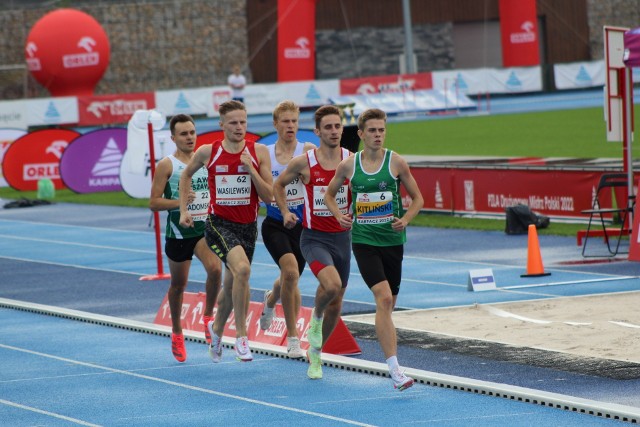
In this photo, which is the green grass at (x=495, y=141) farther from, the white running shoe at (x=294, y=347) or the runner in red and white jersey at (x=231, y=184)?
the runner in red and white jersey at (x=231, y=184)

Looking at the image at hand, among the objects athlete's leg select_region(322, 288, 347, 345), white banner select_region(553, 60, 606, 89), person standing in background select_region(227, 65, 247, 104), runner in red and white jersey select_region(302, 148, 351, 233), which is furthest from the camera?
white banner select_region(553, 60, 606, 89)

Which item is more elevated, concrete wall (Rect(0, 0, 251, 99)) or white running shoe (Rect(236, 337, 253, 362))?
concrete wall (Rect(0, 0, 251, 99))

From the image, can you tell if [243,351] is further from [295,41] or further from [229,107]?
[295,41]

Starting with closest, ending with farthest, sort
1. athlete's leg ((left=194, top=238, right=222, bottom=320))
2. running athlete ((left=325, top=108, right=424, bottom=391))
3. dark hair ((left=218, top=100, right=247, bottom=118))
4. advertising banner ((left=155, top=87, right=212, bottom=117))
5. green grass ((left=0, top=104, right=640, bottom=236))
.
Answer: running athlete ((left=325, top=108, right=424, bottom=391)) → dark hair ((left=218, top=100, right=247, bottom=118)) → athlete's leg ((left=194, top=238, right=222, bottom=320)) → green grass ((left=0, top=104, right=640, bottom=236)) → advertising banner ((left=155, top=87, right=212, bottom=117))

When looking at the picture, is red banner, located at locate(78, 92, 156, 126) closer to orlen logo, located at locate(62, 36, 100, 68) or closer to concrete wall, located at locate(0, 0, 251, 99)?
orlen logo, located at locate(62, 36, 100, 68)

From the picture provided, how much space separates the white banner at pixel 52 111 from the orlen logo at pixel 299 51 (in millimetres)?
8856

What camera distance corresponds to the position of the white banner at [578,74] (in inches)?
2151

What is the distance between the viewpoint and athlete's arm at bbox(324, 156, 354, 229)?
9.80 metres

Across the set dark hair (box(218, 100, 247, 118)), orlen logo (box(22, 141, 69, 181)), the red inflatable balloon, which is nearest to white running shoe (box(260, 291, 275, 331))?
dark hair (box(218, 100, 247, 118))

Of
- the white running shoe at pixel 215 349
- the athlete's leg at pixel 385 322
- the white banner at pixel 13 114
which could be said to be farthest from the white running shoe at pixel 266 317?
the white banner at pixel 13 114

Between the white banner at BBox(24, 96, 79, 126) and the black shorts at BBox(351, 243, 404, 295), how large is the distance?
3566 cm

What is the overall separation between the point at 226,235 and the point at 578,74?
151 feet

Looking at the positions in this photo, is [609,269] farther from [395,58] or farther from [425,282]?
[395,58]

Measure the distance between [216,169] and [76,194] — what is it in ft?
68.6
